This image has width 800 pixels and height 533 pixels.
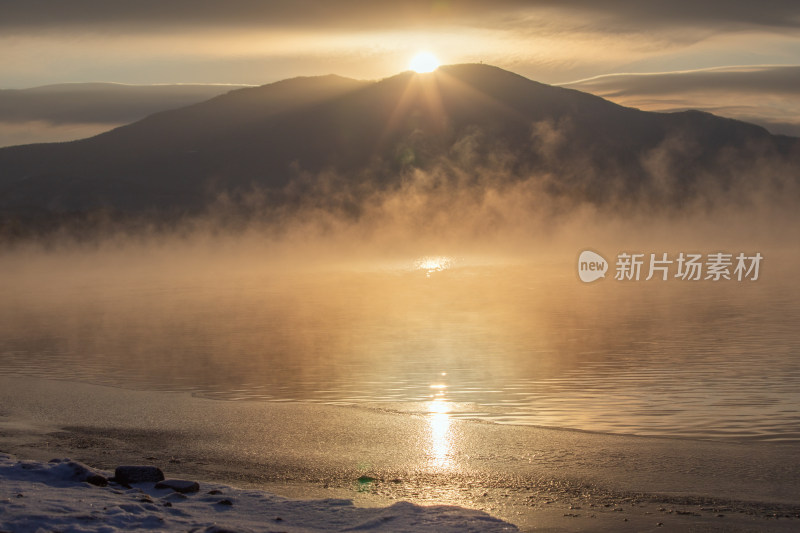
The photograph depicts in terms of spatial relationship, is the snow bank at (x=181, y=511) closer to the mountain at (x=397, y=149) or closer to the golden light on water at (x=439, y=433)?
the golden light on water at (x=439, y=433)

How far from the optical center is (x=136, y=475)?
9.16 meters

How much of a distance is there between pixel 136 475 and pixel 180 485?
1.70 feet

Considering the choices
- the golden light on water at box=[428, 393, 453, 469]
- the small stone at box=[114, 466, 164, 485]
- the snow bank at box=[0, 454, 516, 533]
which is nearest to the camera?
the snow bank at box=[0, 454, 516, 533]

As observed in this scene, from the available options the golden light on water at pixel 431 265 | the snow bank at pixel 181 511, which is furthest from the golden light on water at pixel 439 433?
the golden light on water at pixel 431 265

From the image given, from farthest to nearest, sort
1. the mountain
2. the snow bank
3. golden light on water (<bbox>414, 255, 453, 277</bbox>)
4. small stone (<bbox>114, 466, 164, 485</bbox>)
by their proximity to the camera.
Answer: the mountain → golden light on water (<bbox>414, 255, 453, 277</bbox>) → small stone (<bbox>114, 466, 164, 485</bbox>) → the snow bank

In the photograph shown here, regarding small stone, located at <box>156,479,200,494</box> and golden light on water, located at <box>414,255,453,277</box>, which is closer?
small stone, located at <box>156,479,200,494</box>

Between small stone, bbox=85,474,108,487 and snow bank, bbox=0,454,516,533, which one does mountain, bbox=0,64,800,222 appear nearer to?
small stone, bbox=85,474,108,487

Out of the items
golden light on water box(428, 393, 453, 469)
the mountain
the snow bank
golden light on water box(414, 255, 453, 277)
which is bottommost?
the snow bank

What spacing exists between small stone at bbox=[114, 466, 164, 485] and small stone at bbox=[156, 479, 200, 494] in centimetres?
21

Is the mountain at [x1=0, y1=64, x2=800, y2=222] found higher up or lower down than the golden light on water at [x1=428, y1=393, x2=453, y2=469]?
higher up

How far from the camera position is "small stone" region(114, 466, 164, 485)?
913cm

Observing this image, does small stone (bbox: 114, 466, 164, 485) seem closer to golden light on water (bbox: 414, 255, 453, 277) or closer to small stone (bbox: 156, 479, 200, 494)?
small stone (bbox: 156, 479, 200, 494)

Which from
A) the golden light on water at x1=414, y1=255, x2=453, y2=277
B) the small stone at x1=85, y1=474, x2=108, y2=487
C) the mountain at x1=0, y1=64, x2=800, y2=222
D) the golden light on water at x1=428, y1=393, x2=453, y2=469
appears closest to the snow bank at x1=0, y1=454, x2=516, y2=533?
the small stone at x1=85, y1=474, x2=108, y2=487

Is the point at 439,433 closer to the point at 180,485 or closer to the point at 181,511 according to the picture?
the point at 180,485
